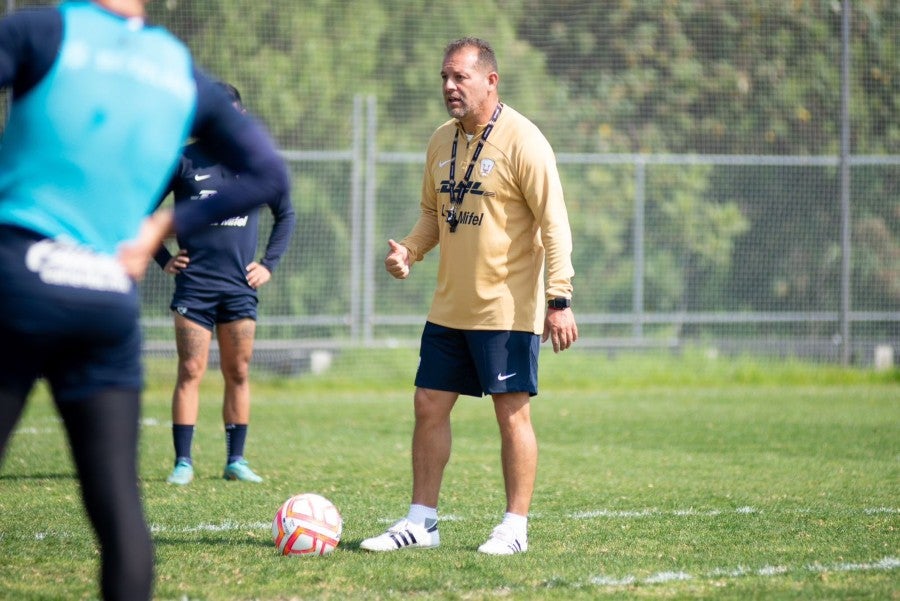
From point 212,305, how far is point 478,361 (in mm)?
2717

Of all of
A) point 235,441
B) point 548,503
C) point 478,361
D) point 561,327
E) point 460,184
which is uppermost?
point 460,184

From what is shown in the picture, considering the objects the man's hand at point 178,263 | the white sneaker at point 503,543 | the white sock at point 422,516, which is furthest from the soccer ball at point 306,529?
the man's hand at point 178,263

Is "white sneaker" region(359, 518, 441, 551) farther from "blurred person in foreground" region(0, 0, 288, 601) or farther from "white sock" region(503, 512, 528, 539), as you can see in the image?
"blurred person in foreground" region(0, 0, 288, 601)

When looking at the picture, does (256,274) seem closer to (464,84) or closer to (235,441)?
(235,441)

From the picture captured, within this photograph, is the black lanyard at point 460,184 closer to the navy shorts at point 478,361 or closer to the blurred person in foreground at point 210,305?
the navy shorts at point 478,361

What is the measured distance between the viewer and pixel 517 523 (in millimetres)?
5289

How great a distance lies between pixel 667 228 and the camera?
16.6m

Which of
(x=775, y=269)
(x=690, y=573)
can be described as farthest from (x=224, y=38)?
(x=690, y=573)

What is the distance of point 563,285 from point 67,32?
2.83 metres

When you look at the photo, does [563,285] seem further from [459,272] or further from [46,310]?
[46,310]

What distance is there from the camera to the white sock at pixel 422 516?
5.39 metres

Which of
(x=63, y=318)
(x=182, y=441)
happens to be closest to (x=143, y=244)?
(x=63, y=318)

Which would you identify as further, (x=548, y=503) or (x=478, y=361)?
(x=548, y=503)

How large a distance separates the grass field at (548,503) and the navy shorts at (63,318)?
1710 millimetres
